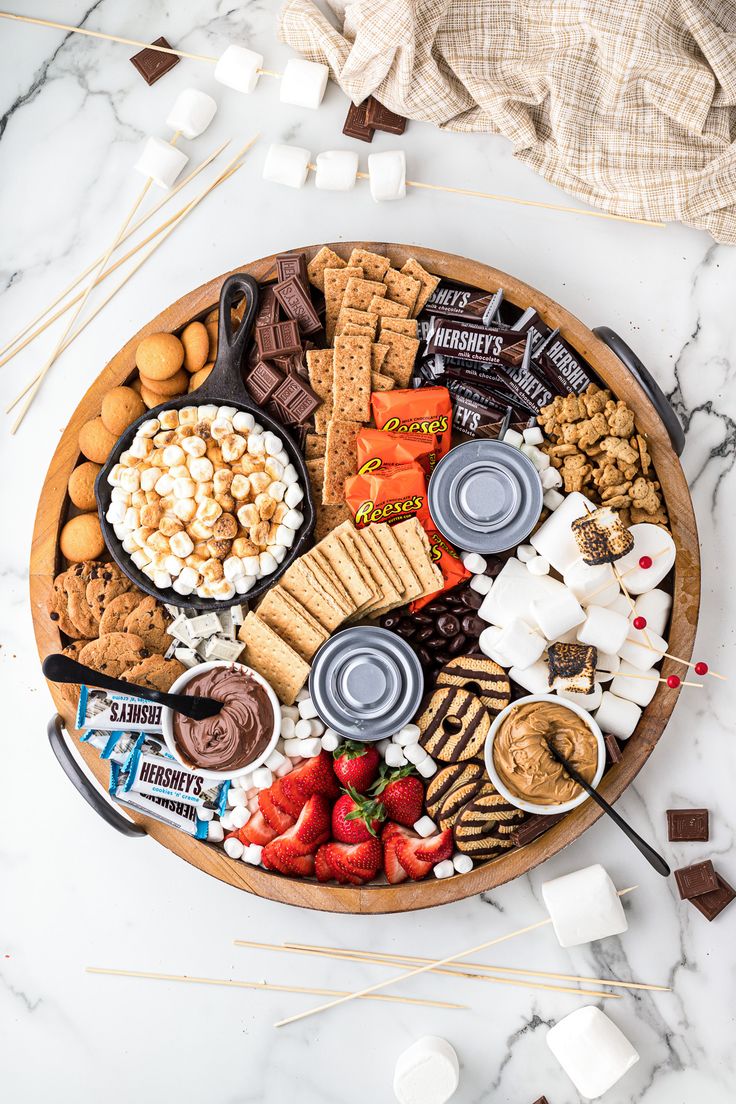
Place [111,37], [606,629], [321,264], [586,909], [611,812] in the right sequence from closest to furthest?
1. [611,812]
2. [606,629]
3. [586,909]
4. [321,264]
5. [111,37]

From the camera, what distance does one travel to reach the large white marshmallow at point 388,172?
8.86 feet

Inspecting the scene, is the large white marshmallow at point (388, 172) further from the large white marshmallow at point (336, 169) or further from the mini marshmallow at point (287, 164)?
the mini marshmallow at point (287, 164)

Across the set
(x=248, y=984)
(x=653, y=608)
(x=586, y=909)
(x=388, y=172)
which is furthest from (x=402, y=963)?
(x=388, y=172)

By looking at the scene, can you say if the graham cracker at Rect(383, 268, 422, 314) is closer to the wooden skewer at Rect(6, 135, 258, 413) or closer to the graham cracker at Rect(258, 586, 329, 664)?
the wooden skewer at Rect(6, 135, 258, 413)

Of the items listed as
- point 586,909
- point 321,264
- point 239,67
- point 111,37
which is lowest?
point 586,909

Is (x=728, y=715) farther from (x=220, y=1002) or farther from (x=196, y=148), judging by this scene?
(x=196, y=148)

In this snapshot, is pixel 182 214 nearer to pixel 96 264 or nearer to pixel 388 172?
pixel 96 264

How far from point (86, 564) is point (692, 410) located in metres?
1.88

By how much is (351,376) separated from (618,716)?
3.90 feet

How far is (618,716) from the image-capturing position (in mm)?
2430

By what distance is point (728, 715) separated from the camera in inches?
105

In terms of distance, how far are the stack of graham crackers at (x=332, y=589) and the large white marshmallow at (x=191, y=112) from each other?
1378mm

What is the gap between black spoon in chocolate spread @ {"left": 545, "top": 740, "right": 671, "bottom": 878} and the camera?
2.23m

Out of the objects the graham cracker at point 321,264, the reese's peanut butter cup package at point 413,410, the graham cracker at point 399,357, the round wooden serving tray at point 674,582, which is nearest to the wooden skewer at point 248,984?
the round wooden serving tray at point 674,582
